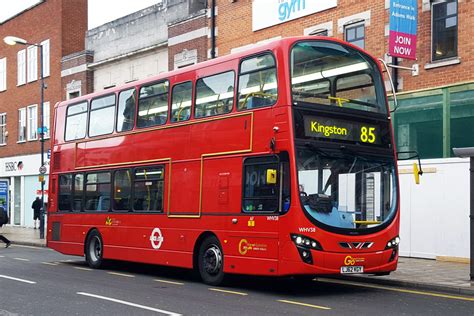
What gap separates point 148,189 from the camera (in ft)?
49.2

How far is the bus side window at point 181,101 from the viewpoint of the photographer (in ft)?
45.7

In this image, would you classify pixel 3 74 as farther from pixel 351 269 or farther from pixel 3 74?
pixel 351 269

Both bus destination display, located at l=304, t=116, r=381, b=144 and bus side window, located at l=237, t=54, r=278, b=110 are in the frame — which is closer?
bus destination display, located at l=304, t=116, r=381, b=144

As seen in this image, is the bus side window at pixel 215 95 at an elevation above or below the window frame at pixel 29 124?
below

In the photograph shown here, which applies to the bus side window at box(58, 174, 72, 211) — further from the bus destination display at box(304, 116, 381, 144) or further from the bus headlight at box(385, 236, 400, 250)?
the bus headlight at box(385, 236, 400, 250)

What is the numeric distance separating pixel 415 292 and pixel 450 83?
733 centimetres

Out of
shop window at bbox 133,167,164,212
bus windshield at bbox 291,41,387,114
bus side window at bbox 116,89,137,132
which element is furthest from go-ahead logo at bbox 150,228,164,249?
bus windshield at bbox 291,41,387,114

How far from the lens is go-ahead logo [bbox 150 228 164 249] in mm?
14414

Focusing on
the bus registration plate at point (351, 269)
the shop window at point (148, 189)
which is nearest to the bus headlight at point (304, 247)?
the bus registration plate at point (351, 269)

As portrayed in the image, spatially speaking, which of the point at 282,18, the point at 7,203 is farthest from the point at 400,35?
the point at 7,203

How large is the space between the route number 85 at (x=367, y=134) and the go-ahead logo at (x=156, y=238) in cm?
486

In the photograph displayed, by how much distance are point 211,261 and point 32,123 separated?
91.0ft

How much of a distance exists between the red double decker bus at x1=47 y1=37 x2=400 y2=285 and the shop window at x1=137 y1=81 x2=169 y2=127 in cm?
4

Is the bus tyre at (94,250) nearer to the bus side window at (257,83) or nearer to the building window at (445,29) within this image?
the bus side window at (257,83)
